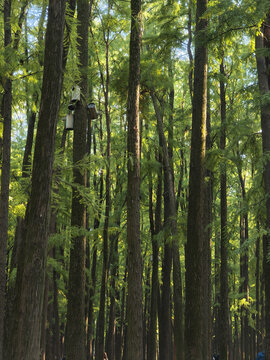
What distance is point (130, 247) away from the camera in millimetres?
9383

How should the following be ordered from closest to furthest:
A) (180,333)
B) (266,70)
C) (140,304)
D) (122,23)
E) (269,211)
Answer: (140,304) < (269,211) < (266,70) < (180,333) < (122,23)

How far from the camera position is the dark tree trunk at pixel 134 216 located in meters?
8.95

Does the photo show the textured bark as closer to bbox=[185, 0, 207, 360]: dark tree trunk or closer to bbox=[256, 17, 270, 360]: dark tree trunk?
bbox=[185, 0, 207, 360]: dark tree trunk

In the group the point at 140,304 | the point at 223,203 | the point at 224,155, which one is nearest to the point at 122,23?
the point at 224,155

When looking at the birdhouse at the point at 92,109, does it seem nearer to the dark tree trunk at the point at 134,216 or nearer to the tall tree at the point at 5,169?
the dark tree trunk at the point at 134,216

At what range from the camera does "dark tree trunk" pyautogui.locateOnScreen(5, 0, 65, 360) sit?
654 cm

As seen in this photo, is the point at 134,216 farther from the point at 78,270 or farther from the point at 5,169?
the point at 5,169

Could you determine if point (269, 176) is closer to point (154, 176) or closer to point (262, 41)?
point (262, 41)

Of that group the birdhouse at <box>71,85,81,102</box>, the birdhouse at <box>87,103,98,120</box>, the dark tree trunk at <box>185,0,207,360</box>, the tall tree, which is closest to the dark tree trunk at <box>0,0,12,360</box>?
the tall tree

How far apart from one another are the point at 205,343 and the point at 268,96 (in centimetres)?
888

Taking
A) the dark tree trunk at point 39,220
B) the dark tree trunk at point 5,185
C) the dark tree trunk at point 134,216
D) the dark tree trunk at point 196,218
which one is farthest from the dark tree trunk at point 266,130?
the dark tree trunk at point 5,185

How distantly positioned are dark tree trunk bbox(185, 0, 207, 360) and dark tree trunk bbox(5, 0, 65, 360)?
3.91 meters

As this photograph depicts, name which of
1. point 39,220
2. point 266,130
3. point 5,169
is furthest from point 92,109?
point 266,130

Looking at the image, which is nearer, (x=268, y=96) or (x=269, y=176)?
(x=268, y=96)
